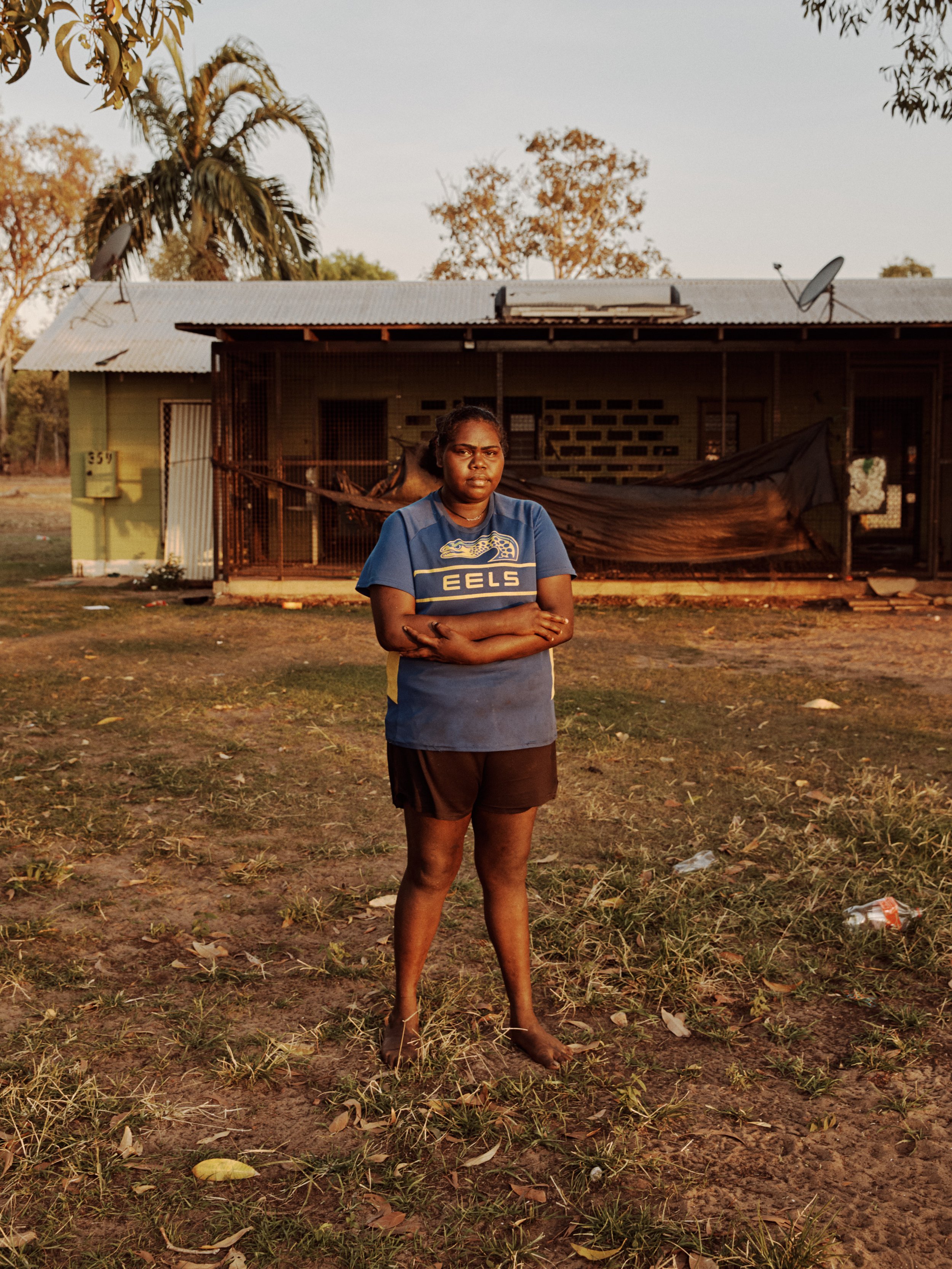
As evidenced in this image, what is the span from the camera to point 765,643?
32.6ft

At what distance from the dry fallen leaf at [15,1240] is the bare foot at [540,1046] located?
4.10 ft

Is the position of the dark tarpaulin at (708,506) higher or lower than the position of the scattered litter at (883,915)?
higher

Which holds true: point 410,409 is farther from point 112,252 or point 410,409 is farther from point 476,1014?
point 476,1014

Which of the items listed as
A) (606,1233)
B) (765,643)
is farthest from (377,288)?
(606,1233)

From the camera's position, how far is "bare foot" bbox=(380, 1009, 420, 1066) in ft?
9.16

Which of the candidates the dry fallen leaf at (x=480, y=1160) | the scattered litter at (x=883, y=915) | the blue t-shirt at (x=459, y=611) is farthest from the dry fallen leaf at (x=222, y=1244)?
the scattered litter at (x=883, y=915)

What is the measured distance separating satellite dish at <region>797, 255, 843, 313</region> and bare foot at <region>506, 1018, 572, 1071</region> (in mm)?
12523

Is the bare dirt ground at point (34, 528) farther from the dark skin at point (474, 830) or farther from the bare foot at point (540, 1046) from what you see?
the bare foot at point (540, 1046)

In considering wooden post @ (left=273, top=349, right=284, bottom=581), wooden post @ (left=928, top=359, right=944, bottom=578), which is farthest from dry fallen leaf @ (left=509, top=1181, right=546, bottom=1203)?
wooden post @ (left=928, top=359, right=944, bottom=578)

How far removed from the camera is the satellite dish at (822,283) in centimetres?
1350

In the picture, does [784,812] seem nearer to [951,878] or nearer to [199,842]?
[951,878]

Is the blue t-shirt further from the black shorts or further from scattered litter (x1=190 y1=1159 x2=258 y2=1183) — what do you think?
scattered litter (x1=190 y1=1159 x2=258 y2=1183)

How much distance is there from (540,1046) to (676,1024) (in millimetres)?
440

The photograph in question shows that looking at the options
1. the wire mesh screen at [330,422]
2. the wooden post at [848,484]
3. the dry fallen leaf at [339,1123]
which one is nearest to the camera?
the dry fallen leaf at [339,1123]
